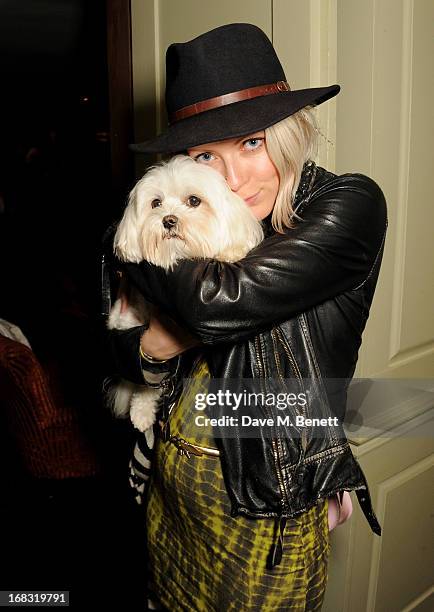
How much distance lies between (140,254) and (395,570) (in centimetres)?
172

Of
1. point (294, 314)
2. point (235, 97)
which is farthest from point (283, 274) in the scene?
point (235, 97)

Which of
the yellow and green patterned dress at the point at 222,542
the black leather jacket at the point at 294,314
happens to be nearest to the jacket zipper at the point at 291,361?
the black leather jacket at the point at 294,314

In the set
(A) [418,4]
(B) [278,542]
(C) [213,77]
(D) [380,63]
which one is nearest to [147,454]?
(B) [278,542]

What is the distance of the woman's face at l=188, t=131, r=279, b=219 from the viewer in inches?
55.1

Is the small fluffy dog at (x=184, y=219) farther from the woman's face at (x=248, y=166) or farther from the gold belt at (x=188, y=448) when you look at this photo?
the gold belt at (x=188, y=448)

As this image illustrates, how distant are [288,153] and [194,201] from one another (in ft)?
0.92

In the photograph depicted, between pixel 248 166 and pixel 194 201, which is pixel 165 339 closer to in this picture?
pixel 194 201

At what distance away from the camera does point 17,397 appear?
3.64 m

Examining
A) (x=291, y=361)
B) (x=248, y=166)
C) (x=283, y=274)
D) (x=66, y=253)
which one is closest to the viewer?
(x=283, y=274)

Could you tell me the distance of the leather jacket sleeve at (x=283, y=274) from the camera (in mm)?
1222

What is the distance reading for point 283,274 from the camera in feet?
4.02

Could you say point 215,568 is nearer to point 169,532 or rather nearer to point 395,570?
point 169,532

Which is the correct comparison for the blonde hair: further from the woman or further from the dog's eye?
the dog's eye

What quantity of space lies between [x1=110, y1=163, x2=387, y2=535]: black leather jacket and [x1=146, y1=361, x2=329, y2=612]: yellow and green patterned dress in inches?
2.8
